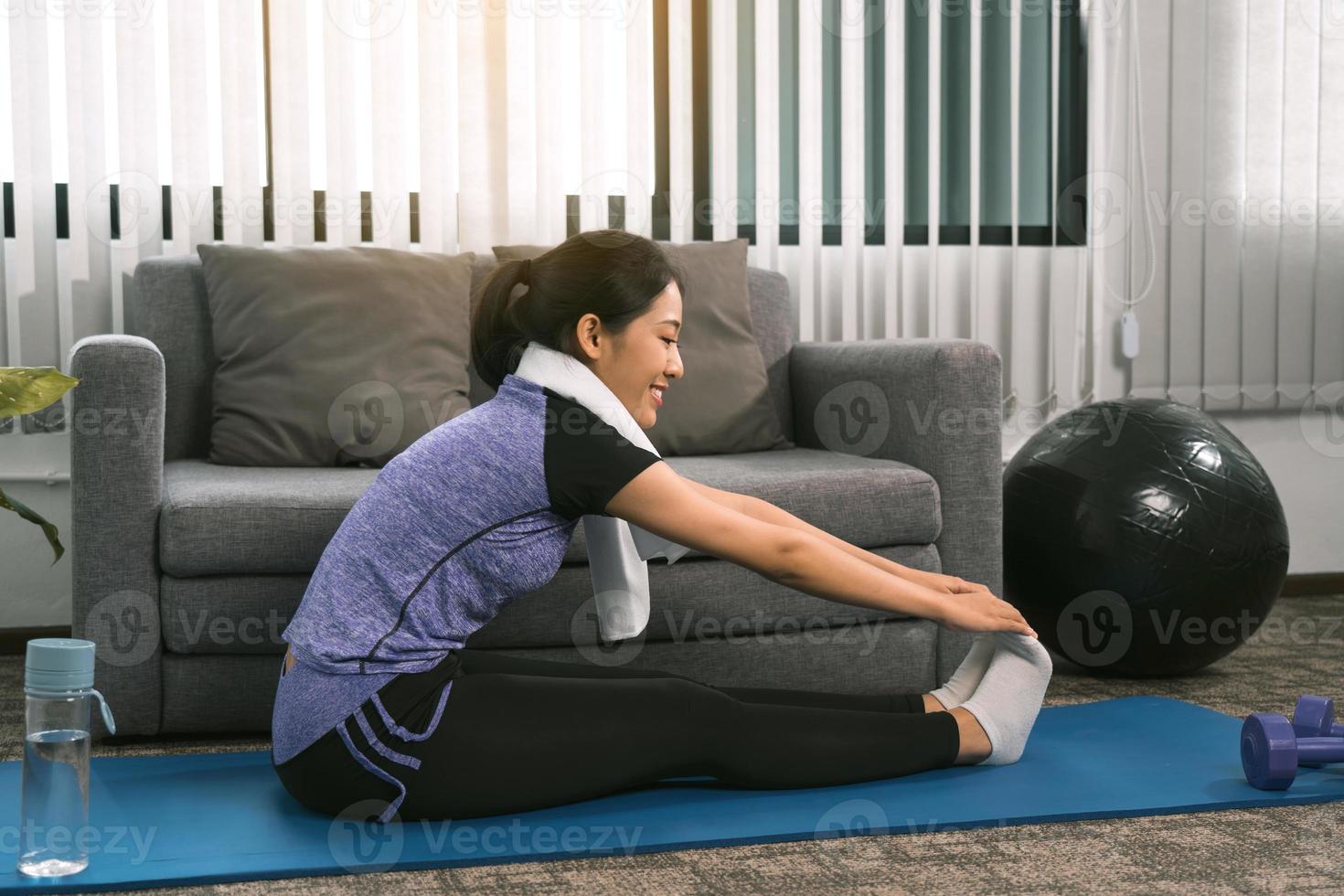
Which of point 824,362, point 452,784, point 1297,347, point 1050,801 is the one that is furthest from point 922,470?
point 1297,347

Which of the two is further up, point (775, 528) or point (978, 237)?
point (978, 237)

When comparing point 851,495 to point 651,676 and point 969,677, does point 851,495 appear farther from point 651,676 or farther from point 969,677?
point 651,676

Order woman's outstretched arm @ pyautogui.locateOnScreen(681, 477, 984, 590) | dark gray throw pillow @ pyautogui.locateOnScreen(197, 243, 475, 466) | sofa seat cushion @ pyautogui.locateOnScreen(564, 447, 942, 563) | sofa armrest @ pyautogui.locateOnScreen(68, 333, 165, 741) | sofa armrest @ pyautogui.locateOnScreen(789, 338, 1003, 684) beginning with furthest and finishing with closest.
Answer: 1. dark gray throw pillow @ pyautogui.locateOnScreen(197, 243, 475, 466)
2. sofa armrest @ pyautogui.locateOnScreen(789, 338, 1003, 684)
3. sofa seat cushion @ pyautogui.locateOnScreen(564, 447, 942, 563)
4. sofa armrest @ pyautogui.locateOnScreen(68, 333, 165, 741)
5. woman's outstretched arm @ pyautogui.locateOnScreen(681, 477, 984, 590)

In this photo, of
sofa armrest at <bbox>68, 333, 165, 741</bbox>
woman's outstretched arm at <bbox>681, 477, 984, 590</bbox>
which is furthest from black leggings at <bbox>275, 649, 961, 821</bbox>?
sofa armrest at <bbox>68, 333, 165, 741</bbox>

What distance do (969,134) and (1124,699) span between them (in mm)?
1573

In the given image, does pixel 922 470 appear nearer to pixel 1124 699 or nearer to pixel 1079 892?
pixel 1124 699

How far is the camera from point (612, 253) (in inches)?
66.7

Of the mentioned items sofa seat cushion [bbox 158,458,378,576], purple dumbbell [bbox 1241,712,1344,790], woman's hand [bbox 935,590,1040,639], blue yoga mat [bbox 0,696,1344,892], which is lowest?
blue yoga mat [bbox 0,696,1344,892]

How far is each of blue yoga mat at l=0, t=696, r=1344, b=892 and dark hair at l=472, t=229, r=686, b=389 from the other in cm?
60

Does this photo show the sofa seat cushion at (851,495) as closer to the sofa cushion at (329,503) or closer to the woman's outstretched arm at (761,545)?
the sofa cushion at (329,503)

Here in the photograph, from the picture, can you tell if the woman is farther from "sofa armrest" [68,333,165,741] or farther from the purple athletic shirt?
"sofa armrest" [68,333,165,741]

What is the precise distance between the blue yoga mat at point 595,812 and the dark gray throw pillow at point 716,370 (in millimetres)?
929

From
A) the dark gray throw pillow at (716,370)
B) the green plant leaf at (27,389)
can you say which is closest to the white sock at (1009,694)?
the dark gray throw pillow at (716,370)

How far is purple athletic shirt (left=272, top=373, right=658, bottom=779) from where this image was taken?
1585 mm
